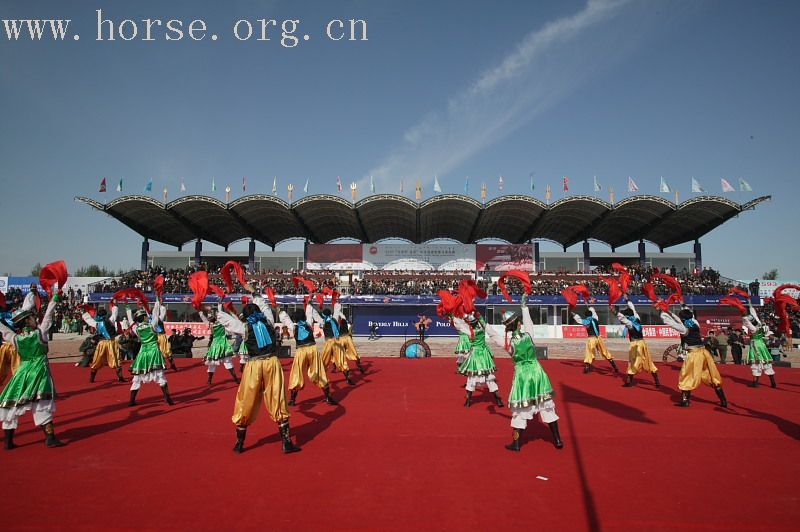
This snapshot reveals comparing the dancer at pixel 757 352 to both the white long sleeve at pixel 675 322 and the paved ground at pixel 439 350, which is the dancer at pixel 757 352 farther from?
the paved ground at pixel 439 350

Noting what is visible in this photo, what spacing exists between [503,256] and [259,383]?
36.6m

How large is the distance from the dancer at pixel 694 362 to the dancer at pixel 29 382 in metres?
11.2

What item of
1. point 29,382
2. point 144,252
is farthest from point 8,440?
point 144,252

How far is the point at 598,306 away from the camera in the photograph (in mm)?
34312

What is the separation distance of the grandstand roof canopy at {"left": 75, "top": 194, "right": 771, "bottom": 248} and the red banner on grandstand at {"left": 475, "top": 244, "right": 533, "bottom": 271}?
1.80m

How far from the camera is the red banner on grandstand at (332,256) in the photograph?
4058cm

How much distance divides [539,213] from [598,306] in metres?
9.11

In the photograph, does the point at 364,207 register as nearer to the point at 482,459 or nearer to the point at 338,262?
the point at 338,262

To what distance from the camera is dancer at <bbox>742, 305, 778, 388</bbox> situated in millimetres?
11641

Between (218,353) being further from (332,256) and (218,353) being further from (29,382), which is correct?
(332,256)

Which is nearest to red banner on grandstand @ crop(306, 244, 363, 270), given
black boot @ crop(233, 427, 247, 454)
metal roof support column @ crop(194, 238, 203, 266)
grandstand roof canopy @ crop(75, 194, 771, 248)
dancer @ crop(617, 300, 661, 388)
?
grandstand roof canopy @ crop(75, 194, 771, 248)

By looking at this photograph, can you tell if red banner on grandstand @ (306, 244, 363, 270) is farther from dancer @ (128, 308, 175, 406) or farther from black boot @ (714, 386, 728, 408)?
black boot @ (714, 386, 728, 408)

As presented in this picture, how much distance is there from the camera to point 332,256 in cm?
4091

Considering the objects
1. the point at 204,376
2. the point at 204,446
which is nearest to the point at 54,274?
the point at 204,446
